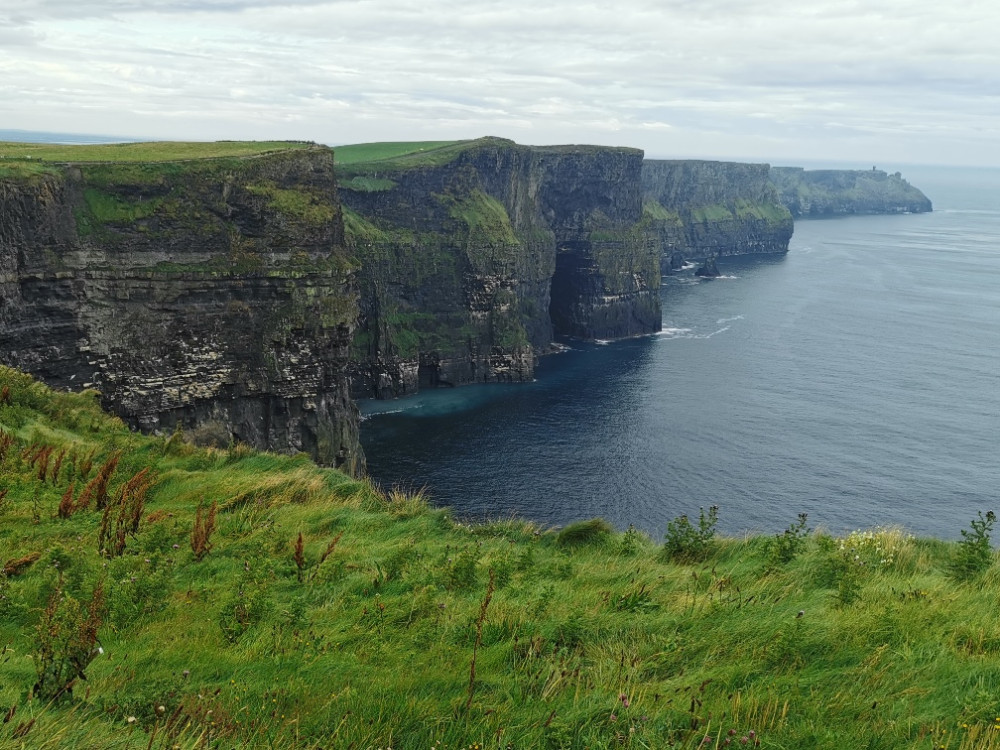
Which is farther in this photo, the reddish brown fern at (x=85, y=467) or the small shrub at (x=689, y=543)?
the reddish brown fern at (x=85, y=467)

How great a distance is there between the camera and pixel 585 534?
52.5 ft

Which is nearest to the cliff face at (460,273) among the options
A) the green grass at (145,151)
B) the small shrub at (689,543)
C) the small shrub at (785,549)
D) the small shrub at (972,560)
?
the green grass at (145,151)

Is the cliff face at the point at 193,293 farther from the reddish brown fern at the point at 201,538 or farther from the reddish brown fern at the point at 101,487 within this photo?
the reddish brown fern at the point at 201,538

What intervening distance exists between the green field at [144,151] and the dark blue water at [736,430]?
3108cm

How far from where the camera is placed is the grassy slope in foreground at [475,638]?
23.7 ft

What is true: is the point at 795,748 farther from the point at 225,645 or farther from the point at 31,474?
the point at 31,474

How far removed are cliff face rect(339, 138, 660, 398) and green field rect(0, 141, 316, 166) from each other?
2349cm

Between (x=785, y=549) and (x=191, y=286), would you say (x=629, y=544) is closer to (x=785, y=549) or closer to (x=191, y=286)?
(x=785, y=549)

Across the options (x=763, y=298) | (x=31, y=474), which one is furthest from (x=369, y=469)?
(x=763, y=298)

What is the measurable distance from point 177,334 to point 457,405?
138 feet

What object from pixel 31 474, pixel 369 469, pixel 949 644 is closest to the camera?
pixel 949 644

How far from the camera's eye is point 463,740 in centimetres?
718

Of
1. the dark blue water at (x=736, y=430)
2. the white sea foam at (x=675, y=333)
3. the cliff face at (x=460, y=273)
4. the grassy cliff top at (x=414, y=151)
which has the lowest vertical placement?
the dark blue water at (x=736, y=430)

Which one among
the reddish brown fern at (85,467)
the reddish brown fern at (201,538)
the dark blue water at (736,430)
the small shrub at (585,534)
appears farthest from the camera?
the dark blue water at (736,430)
